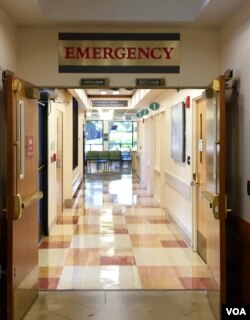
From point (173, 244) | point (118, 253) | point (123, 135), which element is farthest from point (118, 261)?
point (123, 135)

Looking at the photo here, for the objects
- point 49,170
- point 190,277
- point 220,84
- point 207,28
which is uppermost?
point 207,28

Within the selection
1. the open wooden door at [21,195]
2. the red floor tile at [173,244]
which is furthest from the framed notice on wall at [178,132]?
the open wooden door at [21,195]

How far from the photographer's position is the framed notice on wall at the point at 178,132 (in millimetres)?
6816

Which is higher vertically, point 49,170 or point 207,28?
point 207,28

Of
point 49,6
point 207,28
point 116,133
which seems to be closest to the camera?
point 49,6

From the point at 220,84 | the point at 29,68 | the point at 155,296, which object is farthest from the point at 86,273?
the point at 220,84

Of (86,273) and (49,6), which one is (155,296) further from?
(49,6)

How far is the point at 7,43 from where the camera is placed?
3721 millimetres

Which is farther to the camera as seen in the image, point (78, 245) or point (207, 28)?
point (78, 245)

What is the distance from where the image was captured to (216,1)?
11.4 feet

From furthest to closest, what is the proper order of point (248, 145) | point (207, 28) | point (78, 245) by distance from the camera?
point (78, 245)
point (207, 28)
point (248, 145)

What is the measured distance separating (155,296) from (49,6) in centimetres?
301
